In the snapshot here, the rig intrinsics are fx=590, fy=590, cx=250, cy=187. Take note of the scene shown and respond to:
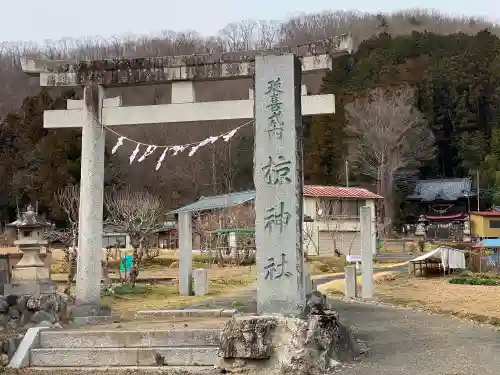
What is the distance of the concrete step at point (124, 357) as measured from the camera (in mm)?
8641

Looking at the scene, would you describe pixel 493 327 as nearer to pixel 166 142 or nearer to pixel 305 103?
pixel 305 103

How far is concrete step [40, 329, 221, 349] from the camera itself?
29.4 ft

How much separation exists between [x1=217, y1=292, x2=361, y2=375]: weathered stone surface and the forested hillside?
30.1 meters

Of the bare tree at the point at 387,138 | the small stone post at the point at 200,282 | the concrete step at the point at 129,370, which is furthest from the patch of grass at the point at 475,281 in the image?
the bare tree at the point at 387,138

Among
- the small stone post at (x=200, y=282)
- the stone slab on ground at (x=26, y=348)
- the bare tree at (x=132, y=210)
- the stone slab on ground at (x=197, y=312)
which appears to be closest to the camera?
the stone slab on ground at (x=26, y=348)

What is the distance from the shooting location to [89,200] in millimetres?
12562

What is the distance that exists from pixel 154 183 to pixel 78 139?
759 centimetres

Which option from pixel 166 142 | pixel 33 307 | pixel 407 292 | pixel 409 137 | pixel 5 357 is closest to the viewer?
pixel 5 357

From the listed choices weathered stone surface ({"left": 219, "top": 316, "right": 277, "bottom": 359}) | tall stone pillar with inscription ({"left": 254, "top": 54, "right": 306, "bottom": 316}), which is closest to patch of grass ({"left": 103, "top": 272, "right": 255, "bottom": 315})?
tall stone pillar with inscription ({"left": 254, "top": 54, "right": 306, "bottom": 316})

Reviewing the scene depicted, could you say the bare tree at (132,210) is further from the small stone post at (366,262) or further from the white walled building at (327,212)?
the small stone post at (366,262)

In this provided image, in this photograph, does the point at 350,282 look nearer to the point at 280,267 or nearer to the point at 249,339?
the point at 280,267

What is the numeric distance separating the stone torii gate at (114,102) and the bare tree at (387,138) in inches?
1425

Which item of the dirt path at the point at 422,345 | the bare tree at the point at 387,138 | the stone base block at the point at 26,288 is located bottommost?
the dirt path at the point at 422,345

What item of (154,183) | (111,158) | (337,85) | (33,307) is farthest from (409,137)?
(33,307)
